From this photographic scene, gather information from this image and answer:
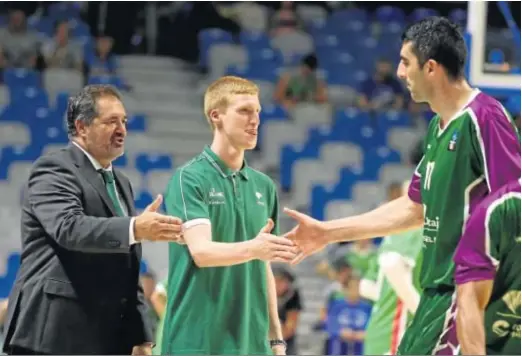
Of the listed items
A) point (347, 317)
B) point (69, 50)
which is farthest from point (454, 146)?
point (69, 50)

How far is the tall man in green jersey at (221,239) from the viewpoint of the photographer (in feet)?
17.3

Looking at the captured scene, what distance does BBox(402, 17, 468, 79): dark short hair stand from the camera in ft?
15.9

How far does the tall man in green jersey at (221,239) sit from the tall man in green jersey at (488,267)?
3.60 feet

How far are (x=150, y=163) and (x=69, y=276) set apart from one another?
7927 mm

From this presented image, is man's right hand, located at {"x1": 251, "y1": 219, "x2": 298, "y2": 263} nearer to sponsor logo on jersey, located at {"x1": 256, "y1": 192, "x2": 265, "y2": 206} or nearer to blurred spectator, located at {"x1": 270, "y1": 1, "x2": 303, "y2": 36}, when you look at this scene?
sponsor logo on jersey, located at {"x1": 256, "y1": 192, "x2": 265, "y2": 206}

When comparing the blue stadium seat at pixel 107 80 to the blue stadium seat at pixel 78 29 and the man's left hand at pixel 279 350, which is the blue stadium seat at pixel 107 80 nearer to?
the blue stadium seat at pixel 78 29

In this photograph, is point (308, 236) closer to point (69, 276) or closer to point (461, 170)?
point (461, 170)

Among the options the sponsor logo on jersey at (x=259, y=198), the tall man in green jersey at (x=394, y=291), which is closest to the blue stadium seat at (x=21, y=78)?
the tall man in green jersey at (x=394, y=291)

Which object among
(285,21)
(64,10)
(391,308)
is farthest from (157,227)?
(285,21)

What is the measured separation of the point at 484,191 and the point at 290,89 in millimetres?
10360

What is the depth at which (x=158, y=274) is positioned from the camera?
11.8 meters

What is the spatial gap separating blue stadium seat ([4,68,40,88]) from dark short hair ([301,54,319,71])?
3.48 m

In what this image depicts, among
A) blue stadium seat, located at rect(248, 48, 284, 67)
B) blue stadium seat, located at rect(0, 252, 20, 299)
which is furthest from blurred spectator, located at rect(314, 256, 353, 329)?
blue stadium seat, located at rect(248, 48, 284, 67)

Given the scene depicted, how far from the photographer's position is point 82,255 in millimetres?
5195
